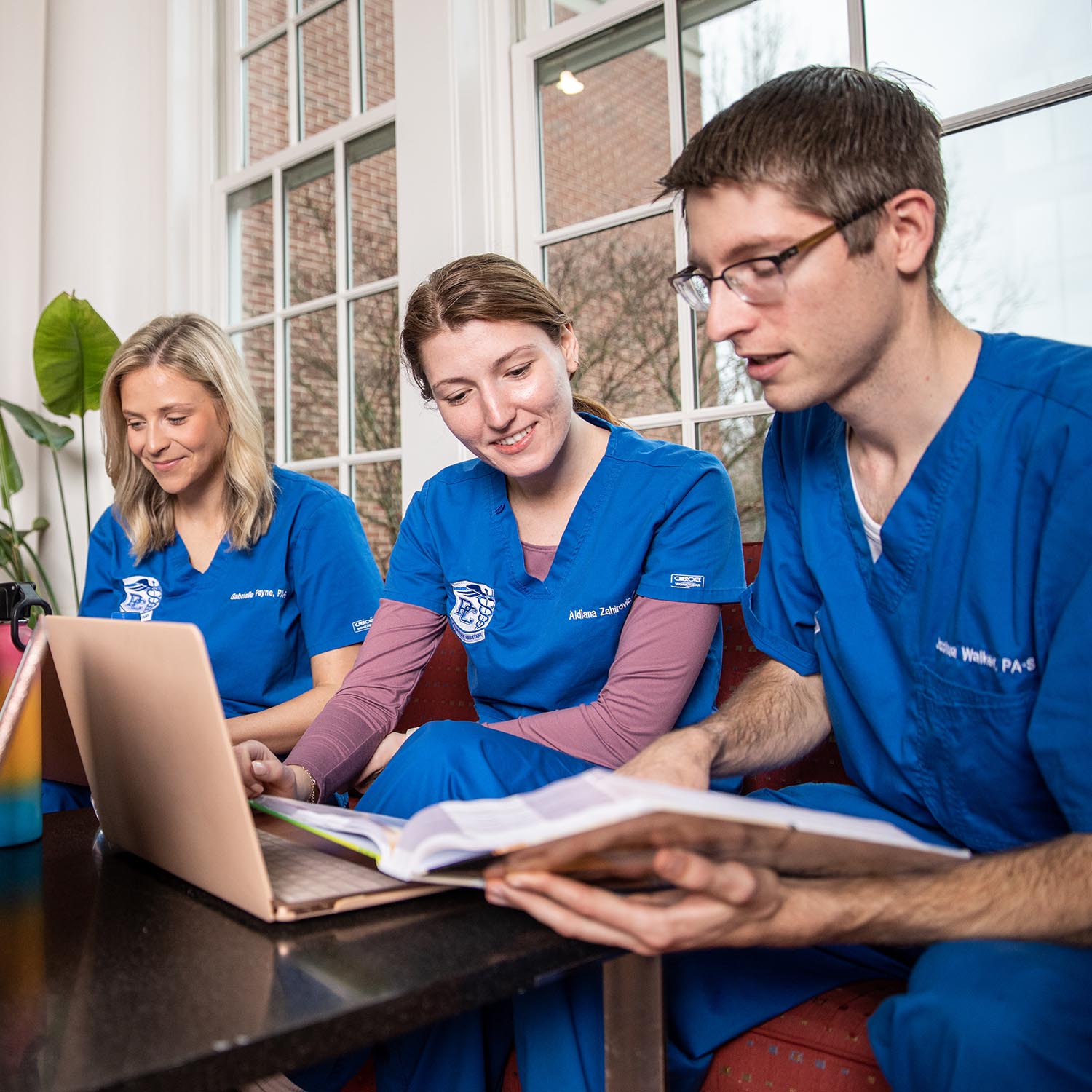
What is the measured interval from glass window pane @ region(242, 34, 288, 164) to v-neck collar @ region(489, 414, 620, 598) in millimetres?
2579

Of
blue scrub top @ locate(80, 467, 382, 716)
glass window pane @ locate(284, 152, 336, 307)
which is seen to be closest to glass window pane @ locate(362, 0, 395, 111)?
glass window pane @ locate(284, 152, 336, 307)

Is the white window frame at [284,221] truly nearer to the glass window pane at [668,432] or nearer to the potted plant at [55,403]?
the potted plant at [55,403]

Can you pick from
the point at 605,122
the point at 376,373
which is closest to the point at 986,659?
the point at 605,122

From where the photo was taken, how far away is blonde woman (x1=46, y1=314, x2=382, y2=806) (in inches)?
76.9

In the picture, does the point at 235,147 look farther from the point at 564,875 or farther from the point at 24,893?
the point at 564,875

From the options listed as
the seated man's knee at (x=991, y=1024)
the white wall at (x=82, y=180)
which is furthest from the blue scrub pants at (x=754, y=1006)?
the white wall at (x=82, y=180)

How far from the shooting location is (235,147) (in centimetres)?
383

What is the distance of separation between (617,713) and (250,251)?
9.59ft

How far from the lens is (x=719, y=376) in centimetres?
247

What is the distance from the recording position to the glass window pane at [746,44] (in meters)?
2.25

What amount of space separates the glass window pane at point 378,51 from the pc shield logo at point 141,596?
182cm

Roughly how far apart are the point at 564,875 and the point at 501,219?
2374 millimetres

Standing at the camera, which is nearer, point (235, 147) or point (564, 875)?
point (564, 875)

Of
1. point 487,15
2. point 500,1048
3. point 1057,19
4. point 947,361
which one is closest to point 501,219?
point 487,15
